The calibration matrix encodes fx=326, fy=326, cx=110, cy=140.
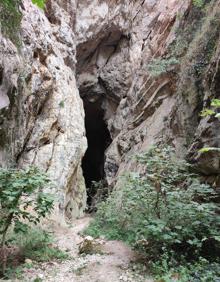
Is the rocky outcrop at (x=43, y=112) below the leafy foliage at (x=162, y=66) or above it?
below

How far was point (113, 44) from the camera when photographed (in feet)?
72.7

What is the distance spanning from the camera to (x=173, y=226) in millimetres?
5480

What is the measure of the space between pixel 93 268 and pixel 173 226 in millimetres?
1487

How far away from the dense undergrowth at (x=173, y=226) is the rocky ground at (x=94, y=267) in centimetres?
28

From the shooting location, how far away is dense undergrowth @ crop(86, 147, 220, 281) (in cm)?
484

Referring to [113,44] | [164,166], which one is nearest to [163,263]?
[164,166]

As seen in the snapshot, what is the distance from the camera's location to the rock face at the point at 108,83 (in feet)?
29.5

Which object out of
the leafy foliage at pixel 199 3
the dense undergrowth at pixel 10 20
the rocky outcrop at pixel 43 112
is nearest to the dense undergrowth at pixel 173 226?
the rocky outcrop at pixel 43 112

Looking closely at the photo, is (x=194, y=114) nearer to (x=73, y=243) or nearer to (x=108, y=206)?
(x=108, y=206)

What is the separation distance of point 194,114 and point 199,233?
4.53 metres

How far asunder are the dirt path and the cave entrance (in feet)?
54.9

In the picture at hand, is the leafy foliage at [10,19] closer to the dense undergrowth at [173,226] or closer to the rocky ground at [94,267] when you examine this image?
the dense undergrowth at [173,226]

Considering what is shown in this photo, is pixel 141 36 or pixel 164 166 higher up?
pixel 141 36

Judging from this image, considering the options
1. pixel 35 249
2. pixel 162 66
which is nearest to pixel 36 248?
pixel 35 249
